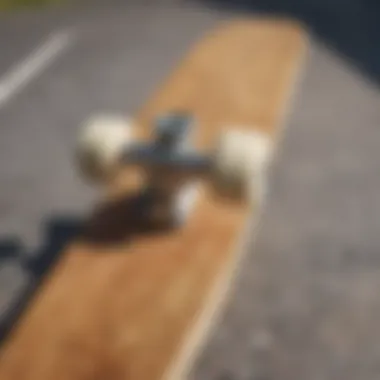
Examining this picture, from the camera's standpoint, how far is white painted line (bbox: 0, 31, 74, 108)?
2.14 m

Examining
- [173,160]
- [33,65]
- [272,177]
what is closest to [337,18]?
[33,65]

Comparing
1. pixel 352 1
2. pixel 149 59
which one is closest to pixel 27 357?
pixel 149 59

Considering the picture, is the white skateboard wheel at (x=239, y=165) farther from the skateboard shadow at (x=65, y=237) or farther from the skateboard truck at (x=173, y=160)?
the skateboard shadow at (x=65, y=237)

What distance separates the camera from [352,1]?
2.88 metres

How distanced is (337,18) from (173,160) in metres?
1.74

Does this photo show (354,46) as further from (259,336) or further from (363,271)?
(259,336)

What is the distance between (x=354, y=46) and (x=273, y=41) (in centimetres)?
83

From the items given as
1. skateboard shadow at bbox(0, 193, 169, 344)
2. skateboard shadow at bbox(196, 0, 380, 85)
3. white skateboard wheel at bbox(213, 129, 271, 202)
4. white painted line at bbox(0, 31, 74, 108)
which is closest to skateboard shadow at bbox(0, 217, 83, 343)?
skateboard shadow at bbox(0, 193, 169, 344)

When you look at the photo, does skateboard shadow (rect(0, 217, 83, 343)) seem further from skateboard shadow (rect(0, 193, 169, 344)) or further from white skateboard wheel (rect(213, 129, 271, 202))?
white skateboard wheel (rect(213, 129, 271, 202))

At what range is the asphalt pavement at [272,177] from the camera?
1.32m

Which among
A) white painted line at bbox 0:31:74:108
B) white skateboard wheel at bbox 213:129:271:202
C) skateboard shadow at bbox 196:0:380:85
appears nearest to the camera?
white skateboard wheel at bbox 213:129:271:202

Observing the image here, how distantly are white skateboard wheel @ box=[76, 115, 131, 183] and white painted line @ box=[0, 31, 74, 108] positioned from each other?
95cm

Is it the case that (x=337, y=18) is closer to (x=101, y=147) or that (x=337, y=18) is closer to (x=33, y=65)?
(x=33, y=65)

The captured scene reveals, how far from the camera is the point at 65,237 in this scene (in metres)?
1.58
